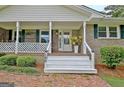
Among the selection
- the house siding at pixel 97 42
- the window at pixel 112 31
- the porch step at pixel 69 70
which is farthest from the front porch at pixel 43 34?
the porch step at pixel 69 70

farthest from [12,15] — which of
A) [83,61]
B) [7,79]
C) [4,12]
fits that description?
[7,79]

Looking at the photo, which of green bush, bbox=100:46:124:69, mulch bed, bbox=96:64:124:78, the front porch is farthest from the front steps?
the front porch

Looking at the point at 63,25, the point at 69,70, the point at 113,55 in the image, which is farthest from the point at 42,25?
the point at 69,70

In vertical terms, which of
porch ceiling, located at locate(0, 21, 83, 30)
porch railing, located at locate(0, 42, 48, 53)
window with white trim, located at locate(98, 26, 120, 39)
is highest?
porch ceiling, located at locate(0, 21, 83, 30)

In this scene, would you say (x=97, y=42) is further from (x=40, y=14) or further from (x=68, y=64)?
(x=40, y=14)

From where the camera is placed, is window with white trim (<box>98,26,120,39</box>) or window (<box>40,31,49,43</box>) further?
window (<box>40,31,49,43</box>)

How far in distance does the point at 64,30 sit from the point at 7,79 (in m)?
11.9

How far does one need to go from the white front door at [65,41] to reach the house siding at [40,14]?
350 cm

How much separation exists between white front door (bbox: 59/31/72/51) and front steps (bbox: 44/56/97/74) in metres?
5.46

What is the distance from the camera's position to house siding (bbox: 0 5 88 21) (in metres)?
21.7

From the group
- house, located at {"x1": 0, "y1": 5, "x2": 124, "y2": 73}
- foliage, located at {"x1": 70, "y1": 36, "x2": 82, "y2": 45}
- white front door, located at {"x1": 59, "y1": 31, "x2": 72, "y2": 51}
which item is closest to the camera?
house, located at {"x1": 0, "y1": 5, "x2": 124, "y2": 73}

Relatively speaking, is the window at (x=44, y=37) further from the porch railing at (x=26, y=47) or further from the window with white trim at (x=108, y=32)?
the window with white trim at (x=108, y=32)

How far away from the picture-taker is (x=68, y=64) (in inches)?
729

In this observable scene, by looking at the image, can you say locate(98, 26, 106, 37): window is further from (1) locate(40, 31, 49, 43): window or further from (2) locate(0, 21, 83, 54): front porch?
(1) locate(40, 31, 49, 43): window
